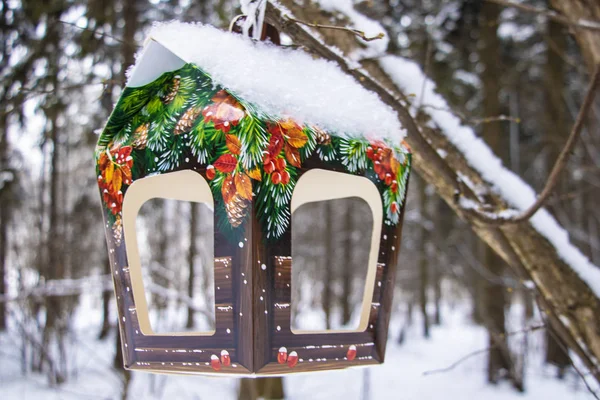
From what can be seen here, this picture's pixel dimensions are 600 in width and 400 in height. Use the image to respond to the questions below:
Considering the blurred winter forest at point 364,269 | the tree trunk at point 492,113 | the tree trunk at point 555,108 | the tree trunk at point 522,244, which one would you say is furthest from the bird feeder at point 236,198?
the tree trunk at point 555,108

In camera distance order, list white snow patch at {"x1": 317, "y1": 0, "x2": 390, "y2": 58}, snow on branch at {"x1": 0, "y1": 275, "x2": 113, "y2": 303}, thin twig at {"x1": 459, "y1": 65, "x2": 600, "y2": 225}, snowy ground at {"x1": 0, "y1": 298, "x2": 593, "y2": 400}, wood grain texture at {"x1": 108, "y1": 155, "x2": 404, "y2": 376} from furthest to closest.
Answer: snowy ground at {"x1": 0, "y1": 298, "x2": 593, "y2": 400} < snow on branch at {"x1": 0, "y1": 275, "x2": 113, "y2": 303} < white snow patch at {"x1": 317, "y1": 0, "x2": 390, "y2": 58} < thin twig at {"x1": 459, "y1": 65, "x2": 600, "y2": 225} < wood grain texture at {"x1": 108, "y1": 155, "x2": 404, "y2": 376}

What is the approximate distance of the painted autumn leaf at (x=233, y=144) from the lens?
2.74 ft

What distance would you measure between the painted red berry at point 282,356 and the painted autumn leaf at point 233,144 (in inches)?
12.3

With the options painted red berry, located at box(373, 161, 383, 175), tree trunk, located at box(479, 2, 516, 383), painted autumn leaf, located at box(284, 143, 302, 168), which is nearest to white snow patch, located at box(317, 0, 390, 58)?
painted red berry, located at box(373, 161, 383, 175)

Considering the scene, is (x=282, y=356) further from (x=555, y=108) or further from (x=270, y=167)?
(x=555, y=108)

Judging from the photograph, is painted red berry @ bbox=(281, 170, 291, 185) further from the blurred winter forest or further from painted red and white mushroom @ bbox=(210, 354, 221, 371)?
the blurred winter forest

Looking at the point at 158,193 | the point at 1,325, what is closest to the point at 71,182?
the point at 1,325

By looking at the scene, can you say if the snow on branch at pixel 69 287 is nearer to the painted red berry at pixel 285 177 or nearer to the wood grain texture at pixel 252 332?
the wood grain texture at pixel 252 332

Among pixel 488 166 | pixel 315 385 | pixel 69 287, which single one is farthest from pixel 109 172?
pixel 315 385

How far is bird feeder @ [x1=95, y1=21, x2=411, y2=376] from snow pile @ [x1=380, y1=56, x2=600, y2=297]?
1.04 ft

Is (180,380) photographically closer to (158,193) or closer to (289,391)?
(289,391)

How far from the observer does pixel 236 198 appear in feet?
2.73

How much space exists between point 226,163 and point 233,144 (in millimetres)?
32

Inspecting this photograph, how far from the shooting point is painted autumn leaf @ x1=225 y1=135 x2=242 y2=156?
32.9 inches
